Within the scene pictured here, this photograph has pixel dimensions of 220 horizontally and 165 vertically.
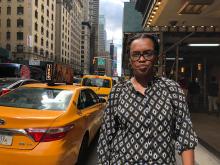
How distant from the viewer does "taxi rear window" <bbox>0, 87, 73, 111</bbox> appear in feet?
20.5

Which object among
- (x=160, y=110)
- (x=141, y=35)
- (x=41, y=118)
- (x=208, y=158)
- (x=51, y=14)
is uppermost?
(x=51, y=14)

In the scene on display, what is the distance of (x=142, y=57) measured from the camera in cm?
258

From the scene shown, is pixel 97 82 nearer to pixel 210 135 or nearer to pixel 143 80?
pixel 210 135

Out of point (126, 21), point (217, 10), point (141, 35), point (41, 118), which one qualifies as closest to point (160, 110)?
point (141, 35)

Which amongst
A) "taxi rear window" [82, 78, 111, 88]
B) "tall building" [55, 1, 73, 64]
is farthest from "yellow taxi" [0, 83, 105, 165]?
"tall building" [55, 1, 73, 64]

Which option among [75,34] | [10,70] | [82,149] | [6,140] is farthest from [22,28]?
[6,140]

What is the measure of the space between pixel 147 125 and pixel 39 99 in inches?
173

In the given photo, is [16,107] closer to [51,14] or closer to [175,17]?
[175,17]

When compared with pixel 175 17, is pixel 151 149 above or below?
below

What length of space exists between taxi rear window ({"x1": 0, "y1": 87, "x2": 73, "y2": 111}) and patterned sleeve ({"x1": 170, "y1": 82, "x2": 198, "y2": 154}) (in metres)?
3.79

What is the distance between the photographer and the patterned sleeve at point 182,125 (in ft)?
8.14

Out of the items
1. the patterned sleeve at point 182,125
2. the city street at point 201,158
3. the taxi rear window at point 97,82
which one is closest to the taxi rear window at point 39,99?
the city street at point 201,158

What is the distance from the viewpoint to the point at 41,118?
541cm

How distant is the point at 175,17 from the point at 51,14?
85.6m
